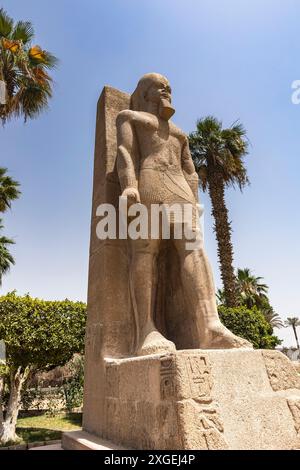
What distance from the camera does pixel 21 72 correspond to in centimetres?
1145

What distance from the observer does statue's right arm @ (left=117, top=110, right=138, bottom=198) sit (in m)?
3.62

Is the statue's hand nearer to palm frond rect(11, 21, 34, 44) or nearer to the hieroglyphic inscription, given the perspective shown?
the hieroglyphic inscription

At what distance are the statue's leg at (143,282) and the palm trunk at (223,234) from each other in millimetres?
11700

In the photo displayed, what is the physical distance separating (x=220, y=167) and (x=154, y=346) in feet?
47.5

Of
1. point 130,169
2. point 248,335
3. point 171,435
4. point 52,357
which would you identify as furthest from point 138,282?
point 248,335

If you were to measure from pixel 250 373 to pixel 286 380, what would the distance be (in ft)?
1.25

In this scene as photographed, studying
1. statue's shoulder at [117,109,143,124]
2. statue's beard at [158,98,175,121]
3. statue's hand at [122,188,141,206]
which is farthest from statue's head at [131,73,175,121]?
statue's hand at [122,188,141,206]

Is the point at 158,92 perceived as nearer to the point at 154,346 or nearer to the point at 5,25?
the point at 154,346

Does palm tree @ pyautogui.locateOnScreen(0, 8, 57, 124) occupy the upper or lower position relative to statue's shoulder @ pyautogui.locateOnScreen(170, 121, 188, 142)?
upper

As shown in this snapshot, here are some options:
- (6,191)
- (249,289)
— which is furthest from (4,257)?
(249,289)

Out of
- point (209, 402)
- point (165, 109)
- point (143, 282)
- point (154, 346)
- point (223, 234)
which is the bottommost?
point (209, 402)

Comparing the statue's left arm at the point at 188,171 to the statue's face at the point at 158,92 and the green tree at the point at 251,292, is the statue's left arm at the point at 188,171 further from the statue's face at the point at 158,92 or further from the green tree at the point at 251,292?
the green tree at the point at 251,292

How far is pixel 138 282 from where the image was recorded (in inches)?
139

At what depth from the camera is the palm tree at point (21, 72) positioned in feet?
36.8
